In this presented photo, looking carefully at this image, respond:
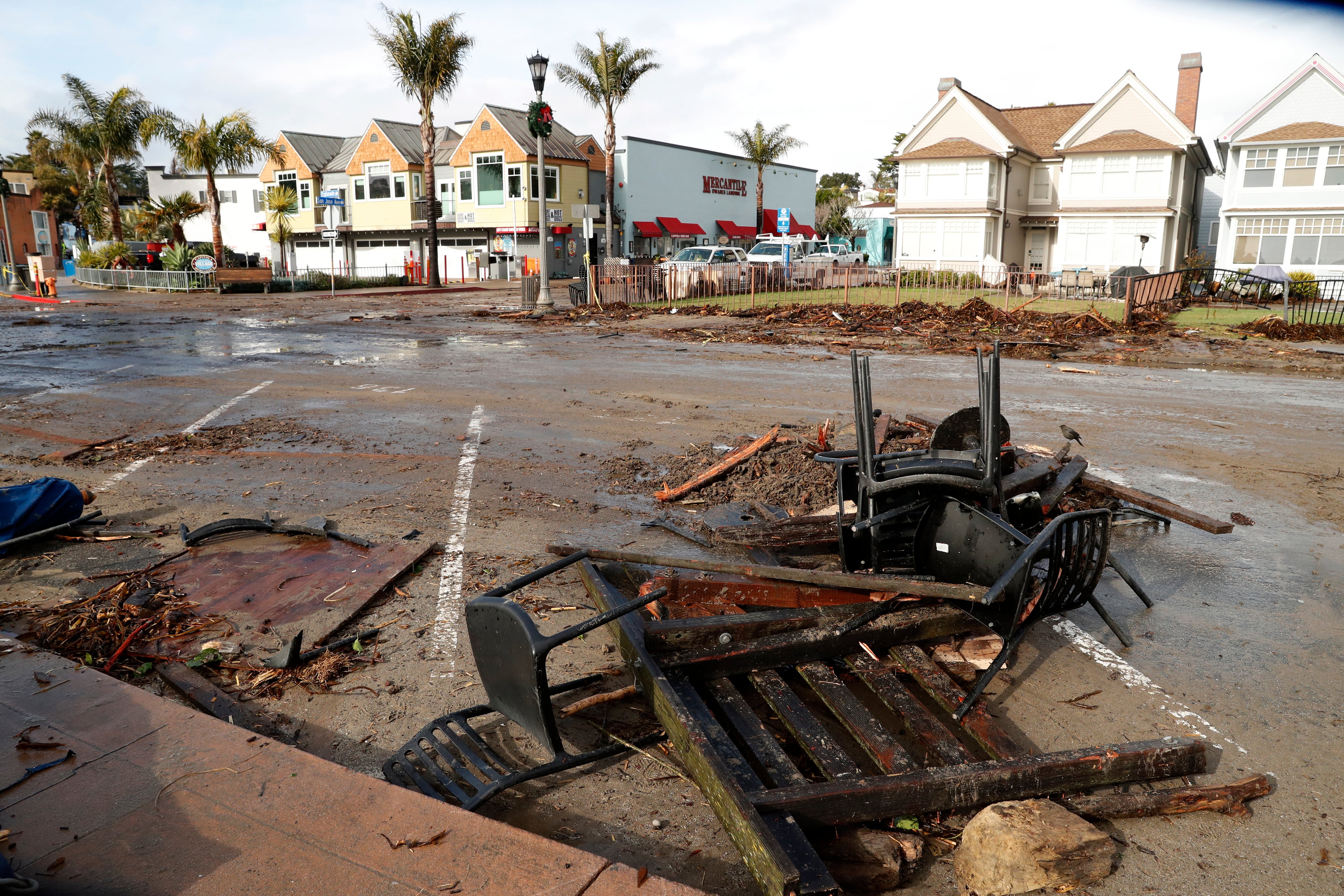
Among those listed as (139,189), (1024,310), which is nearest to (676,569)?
(1024,310)

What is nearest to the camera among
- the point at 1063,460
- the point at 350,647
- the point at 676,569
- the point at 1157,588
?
the point at 350,647

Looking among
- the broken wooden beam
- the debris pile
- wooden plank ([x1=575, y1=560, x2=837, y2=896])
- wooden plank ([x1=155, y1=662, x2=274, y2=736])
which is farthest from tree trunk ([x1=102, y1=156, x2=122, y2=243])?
wooden plank ([x1=575, y1=560, x2=837, y2=896])

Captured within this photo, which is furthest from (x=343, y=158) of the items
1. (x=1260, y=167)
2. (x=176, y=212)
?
(x=1260, y=167)

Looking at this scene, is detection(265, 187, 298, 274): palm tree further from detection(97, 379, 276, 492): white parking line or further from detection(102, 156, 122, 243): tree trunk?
detection(97, 379, 276, 492): white parking line

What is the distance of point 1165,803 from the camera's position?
10.3 feet

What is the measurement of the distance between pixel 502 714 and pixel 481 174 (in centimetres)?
5266

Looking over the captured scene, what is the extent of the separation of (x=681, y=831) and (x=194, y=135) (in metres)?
48.2

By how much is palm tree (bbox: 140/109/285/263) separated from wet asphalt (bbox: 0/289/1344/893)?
2754cm

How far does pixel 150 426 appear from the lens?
32.2 feet

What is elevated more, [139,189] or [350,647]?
[139,189]

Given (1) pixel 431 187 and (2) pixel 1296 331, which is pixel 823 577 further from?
(1) pixel 431 187

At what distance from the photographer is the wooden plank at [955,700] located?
3387 mm

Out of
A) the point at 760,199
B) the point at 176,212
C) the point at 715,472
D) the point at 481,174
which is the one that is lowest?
the point at 715,472

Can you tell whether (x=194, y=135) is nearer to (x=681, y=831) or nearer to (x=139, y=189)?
(x=681, y=831)
